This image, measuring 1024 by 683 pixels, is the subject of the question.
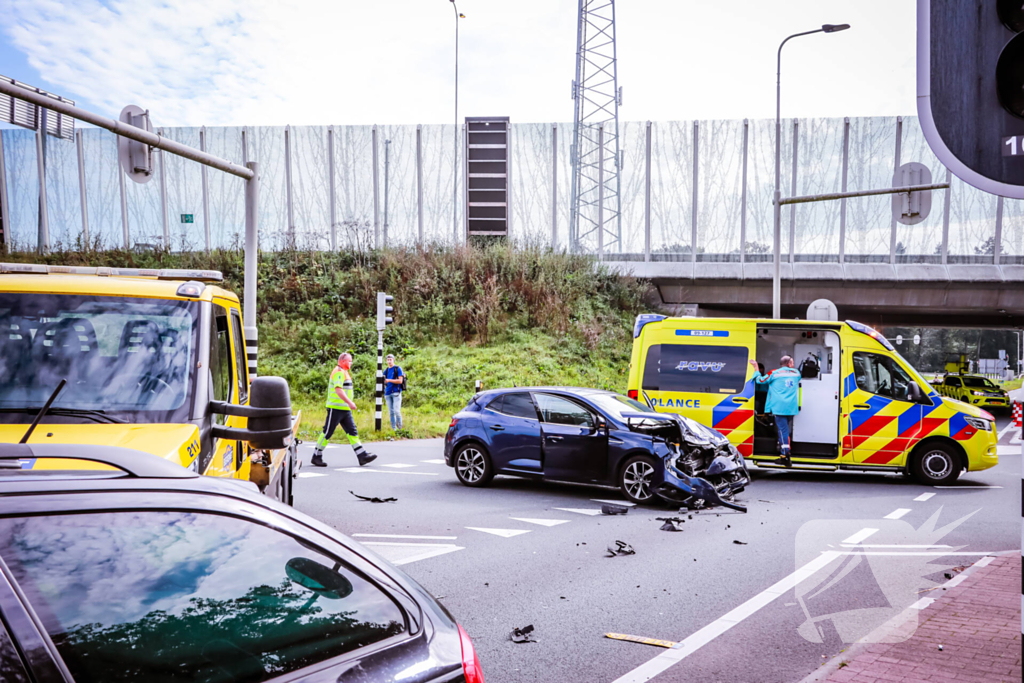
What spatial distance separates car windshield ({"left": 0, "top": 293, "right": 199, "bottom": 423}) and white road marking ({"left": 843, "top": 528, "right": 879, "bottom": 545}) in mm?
6657

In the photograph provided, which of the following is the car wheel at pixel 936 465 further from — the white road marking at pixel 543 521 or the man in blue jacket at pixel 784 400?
the white road marking at pixel 543 521

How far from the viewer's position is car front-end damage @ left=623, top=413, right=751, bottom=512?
1060cm

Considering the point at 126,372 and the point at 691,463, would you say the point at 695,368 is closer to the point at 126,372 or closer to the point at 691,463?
the point at 691,463

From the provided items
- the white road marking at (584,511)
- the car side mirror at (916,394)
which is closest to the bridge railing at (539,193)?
the car side mirror at (916,394)

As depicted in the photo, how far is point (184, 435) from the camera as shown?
16.1 feet

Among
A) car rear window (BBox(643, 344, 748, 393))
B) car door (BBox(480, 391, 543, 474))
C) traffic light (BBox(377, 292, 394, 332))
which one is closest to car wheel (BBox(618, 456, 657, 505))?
car door (BBox(480, 391, 543, 474))

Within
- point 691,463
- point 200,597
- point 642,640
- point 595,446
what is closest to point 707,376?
point 691,463

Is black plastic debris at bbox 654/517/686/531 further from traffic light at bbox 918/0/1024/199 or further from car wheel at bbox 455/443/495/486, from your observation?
traffic light at bbox 918/0/1024/199

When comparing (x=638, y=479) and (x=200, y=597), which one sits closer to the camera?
(x=200, y=597)

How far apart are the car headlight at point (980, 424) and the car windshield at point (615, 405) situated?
525cm

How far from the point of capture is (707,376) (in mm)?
14195

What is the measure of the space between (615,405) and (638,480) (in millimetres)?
1117

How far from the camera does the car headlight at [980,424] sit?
1298 centimetres

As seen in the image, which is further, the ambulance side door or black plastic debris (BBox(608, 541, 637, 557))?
the ambulance side door
